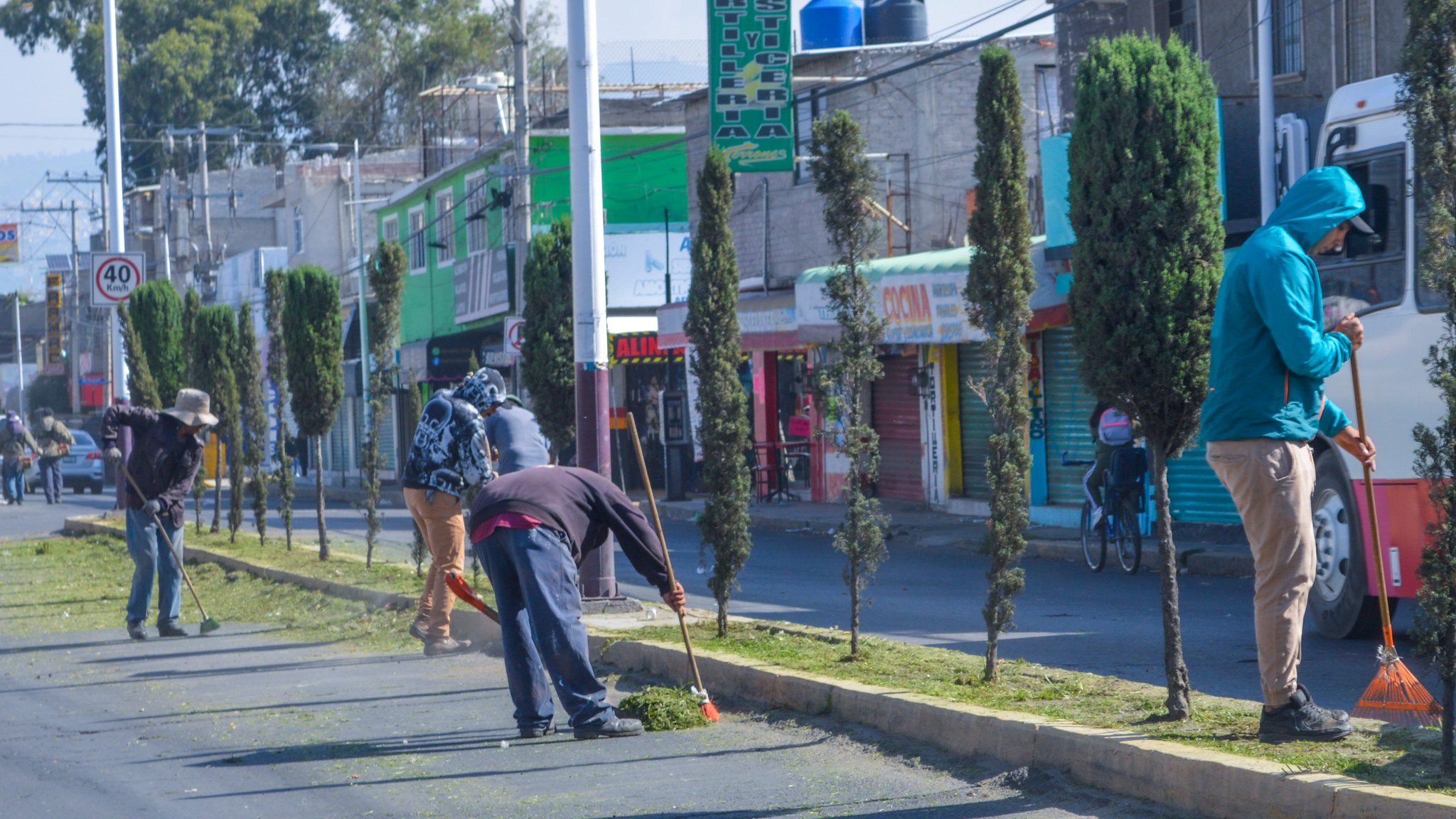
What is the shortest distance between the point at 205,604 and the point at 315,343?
351 centimetres

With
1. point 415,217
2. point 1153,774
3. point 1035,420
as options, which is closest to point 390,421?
point 415,217

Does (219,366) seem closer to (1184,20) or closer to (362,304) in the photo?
(1184,20)

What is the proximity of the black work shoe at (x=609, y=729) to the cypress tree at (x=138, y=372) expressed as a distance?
1605cm

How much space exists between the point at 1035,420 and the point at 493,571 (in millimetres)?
13831

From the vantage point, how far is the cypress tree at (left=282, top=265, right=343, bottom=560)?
54.7 ft

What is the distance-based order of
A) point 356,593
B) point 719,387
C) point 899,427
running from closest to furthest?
point 719,387 < point 356,593 < point 899,427

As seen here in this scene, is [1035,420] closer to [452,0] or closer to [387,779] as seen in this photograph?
[387,779]

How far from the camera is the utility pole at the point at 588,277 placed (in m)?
11.2

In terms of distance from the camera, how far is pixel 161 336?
2298 centimetres

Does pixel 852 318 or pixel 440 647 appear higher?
pixel 852 318

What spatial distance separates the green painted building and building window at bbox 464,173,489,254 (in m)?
0.03

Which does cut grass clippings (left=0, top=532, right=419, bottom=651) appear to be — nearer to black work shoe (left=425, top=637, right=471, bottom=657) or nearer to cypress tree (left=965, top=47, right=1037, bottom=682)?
black work shoe (left=425, top=637, right=471, bottom=657)

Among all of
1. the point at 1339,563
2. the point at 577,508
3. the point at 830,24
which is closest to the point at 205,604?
the point at 577,508

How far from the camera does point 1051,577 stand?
1476cm
